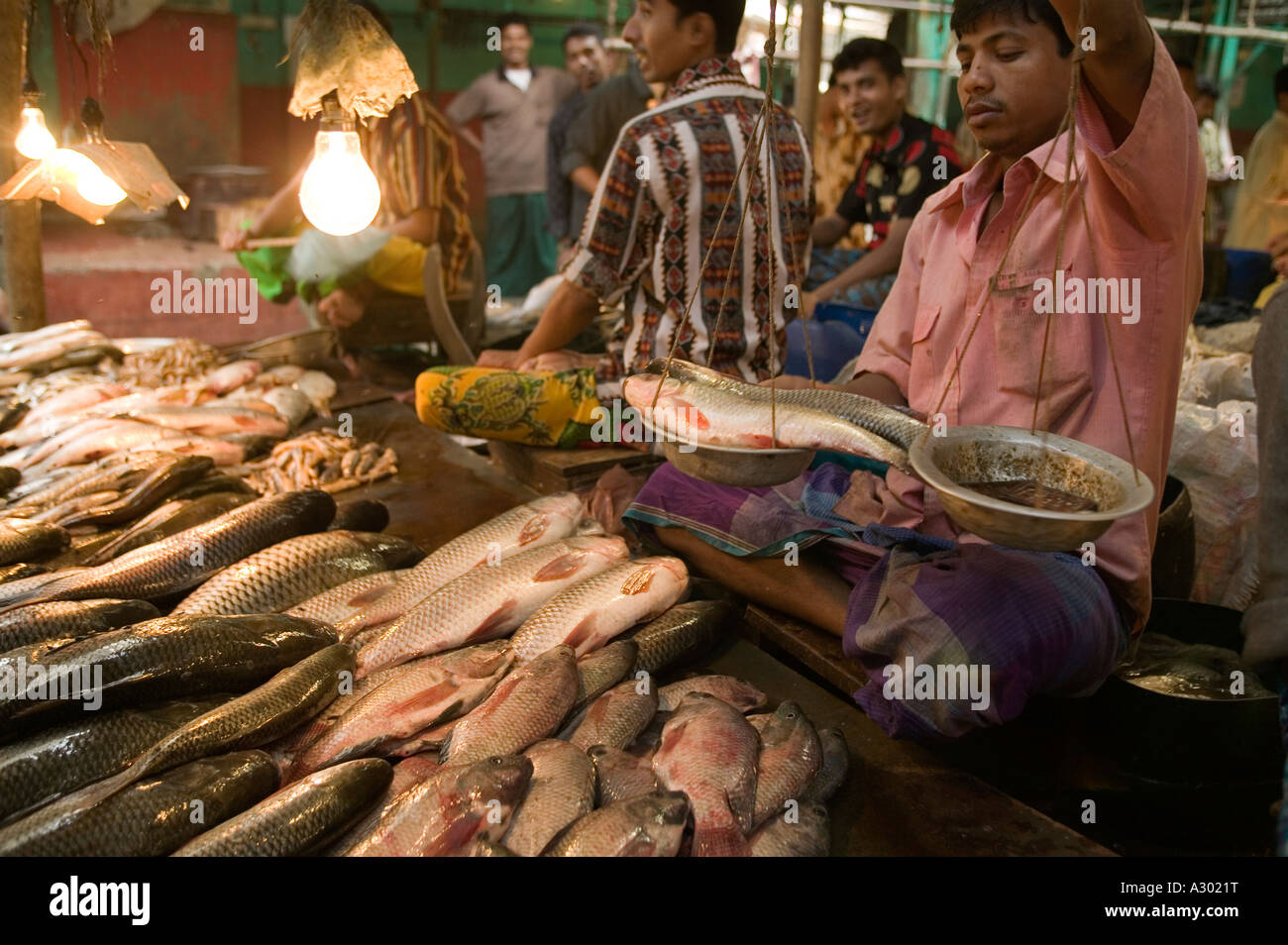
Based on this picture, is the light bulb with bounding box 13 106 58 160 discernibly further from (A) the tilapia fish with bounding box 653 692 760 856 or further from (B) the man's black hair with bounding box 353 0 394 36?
(A) the tilapia fish with bounding box 653 692 760 856

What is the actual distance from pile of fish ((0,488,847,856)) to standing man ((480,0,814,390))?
4.80 feet

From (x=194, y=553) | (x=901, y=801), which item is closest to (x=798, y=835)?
(x=901, y=801)

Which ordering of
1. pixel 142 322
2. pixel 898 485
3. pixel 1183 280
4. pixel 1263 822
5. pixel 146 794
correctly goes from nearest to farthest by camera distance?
1. pixel 146 794
2. pixel 1183 280
3. pixel 1263 822
4. pixel 898 485
5. pixel 142 322

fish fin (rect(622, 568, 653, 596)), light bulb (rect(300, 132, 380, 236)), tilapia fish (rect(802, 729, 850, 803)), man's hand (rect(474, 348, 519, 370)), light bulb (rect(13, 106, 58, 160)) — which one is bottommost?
tilapia fish (rect(802, 729, 850, 803))

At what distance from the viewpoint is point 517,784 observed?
1925 millimetres

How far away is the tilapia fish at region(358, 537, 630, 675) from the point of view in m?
2.52

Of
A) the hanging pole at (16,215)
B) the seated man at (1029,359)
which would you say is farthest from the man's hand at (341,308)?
the seated man at (1029,359)

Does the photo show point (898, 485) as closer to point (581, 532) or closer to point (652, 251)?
point (581, 532)

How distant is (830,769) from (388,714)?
1.01m

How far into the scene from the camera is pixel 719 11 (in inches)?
149

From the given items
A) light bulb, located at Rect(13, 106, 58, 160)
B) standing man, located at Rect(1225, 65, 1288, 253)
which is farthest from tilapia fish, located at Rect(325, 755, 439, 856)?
standing man, located at Rect(1225, 65, 1288, 253)
